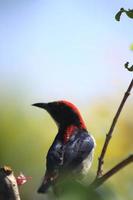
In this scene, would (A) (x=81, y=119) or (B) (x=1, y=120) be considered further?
(B) (x=1, y=120)

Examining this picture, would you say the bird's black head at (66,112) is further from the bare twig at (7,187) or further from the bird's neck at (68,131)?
the bare twig at (7,187)

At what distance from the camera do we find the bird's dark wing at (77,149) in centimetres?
354

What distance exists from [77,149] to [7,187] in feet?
8.33

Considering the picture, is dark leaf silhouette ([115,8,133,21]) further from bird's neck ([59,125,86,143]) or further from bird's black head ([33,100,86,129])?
bird's black head ([33,100,86,129])

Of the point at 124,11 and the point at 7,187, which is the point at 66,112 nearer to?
the point at 124,11

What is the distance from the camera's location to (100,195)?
0.98m

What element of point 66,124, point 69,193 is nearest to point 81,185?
point 69,193

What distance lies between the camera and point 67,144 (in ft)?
13.3

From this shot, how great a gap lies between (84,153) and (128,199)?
2775 mm

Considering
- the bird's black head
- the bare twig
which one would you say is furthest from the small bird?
the bare twig

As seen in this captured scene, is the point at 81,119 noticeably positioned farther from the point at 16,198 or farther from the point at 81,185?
the point at 81,185

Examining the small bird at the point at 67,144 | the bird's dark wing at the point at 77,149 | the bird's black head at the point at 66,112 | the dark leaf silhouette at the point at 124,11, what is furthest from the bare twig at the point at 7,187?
the bird's black head at the point at 66,112

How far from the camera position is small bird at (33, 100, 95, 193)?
10.1 ft

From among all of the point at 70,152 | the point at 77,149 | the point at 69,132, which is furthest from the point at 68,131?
the point at 70,152
